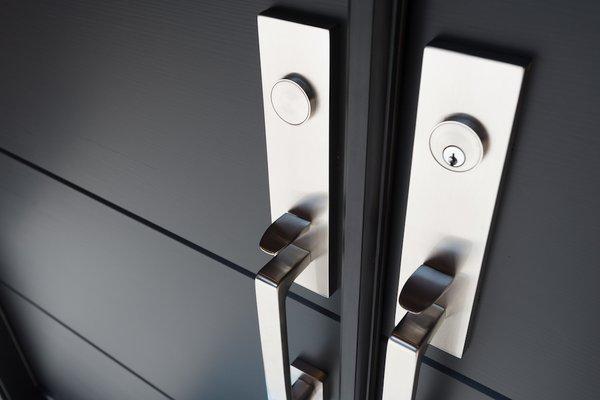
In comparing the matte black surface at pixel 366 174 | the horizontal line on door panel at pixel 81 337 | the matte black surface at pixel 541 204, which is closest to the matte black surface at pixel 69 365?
the horizontal line on door panel at pixel 81 337

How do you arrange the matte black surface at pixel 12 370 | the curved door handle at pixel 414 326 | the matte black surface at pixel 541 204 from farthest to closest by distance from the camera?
the matte black surface at pixel 12 370 < the curved door handle at pixel 414 326 < the matte black surface at pixel 541 204

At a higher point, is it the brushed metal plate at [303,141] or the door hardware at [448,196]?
the brushed metal plate at [303,141]

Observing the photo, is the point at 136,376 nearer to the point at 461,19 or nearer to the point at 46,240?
the point at 46,240

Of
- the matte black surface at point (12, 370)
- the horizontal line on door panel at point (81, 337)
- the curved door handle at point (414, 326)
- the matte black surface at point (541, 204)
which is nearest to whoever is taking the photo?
the matte black surface at point (541, 204)

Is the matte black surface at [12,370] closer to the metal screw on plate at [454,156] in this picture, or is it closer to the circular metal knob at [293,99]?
the circular metal knob at [293,99]

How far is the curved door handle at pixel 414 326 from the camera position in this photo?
1.39ft

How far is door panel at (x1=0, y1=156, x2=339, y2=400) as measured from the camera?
67 cm

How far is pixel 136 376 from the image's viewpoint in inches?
39.9

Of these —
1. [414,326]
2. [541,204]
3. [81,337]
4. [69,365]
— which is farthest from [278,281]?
[69,365]

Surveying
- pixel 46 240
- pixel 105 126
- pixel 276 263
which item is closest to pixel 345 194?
pixel 276 263

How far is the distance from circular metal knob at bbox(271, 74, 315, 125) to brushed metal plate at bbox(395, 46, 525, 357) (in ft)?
0.29

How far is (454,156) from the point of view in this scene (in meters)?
0.37

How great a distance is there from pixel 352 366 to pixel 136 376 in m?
0.61

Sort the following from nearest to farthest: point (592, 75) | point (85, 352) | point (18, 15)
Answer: point (592, 75) < point (18, 15) < point (85, 352)
